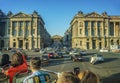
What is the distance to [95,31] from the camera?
14825 centimetres

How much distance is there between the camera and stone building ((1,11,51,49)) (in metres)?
142

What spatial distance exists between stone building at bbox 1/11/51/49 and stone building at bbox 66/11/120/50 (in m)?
20.1

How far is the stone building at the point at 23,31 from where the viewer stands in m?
142

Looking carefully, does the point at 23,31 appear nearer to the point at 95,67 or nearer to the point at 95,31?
the point at 95,31

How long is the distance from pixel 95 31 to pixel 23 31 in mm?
35945

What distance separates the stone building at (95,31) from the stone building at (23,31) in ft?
65.9

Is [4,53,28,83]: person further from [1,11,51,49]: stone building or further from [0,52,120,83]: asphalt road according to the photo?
[1,11,51,49]: stone building

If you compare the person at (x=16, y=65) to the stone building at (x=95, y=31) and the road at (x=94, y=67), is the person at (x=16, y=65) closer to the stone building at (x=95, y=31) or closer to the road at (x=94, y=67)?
the road at (x=94, y=67)

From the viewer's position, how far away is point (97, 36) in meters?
146

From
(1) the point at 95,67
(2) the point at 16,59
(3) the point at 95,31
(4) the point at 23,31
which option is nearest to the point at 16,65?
(2) the point at 16,59

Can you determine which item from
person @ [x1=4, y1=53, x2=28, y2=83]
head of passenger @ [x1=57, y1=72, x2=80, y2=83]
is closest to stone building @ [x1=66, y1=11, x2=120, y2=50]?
person @ [x1=4, y1=53, x2=28, y2=83]

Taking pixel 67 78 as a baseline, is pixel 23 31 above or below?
above

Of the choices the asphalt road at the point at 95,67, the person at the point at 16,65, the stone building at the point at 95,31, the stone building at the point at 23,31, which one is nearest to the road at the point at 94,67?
the asphalt road at the point at 95,67

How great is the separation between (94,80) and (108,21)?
478 feet
